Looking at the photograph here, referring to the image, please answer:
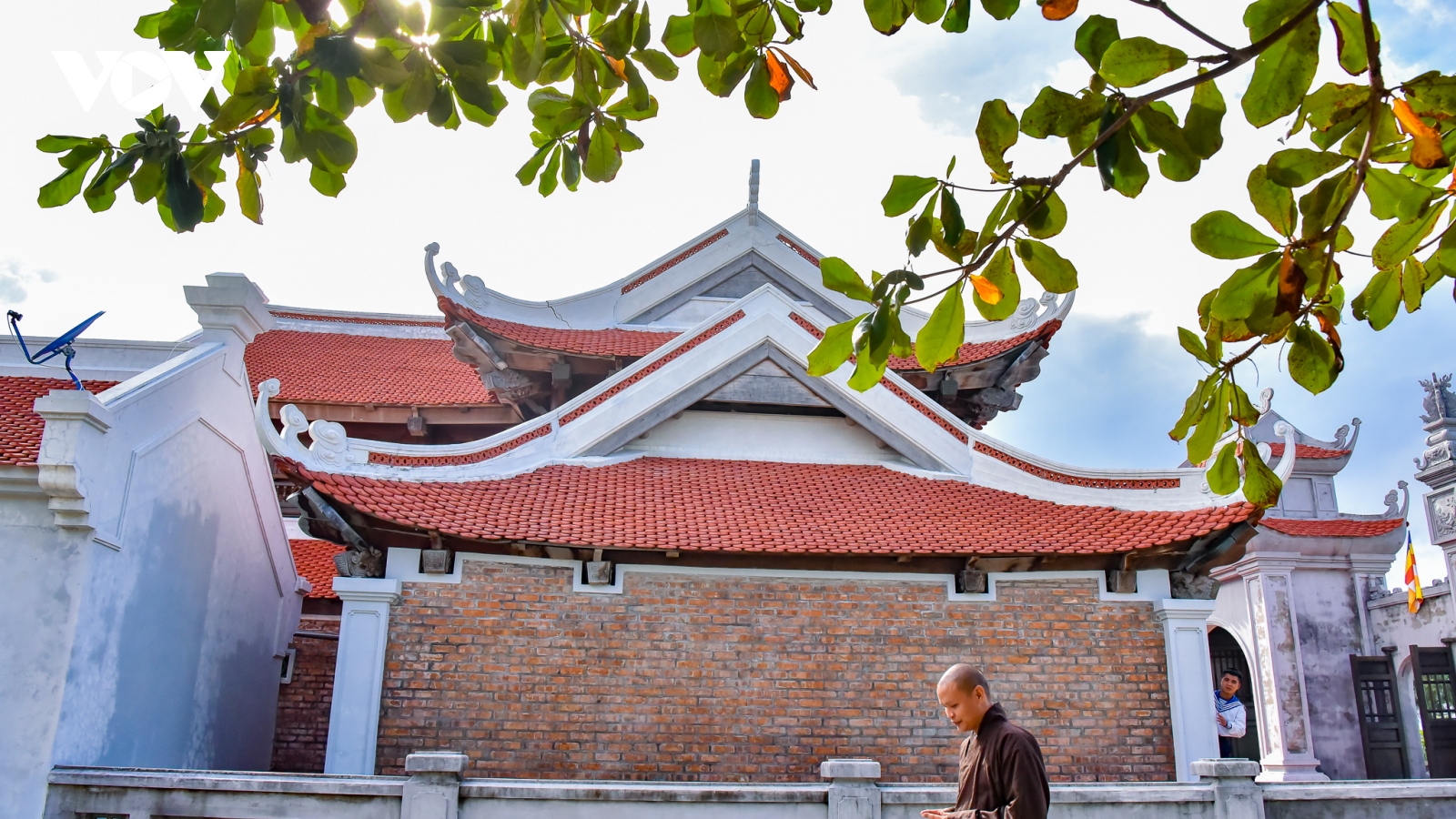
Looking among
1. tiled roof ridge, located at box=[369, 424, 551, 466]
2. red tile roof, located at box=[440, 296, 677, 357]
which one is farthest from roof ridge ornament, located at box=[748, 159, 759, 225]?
tiled roof ridge, located at box=[369, 424, 551, 466]

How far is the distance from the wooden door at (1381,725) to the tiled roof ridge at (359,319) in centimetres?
1492

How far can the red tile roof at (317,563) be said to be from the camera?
1112 cm

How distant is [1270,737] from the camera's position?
54.8 ft

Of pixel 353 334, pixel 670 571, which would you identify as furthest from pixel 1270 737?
pixel 353 334

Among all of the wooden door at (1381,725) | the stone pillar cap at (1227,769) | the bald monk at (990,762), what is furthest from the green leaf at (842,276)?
the wooden door at (1381,725)

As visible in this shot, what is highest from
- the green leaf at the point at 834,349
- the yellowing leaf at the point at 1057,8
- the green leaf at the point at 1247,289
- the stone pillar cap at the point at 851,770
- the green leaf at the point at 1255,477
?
the yellowing leaf at the point at 1057,8

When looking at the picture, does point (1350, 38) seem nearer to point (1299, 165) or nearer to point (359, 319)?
point (1299, 165)

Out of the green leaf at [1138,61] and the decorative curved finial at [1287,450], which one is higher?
the decorative curved finial at [1287,450]

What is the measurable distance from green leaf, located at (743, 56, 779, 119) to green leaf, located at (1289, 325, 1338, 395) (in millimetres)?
1538

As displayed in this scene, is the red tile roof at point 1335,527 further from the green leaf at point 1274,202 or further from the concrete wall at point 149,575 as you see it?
the green leaf at point 1274,202

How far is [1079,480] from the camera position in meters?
9.53

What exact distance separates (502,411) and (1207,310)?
1117 cm

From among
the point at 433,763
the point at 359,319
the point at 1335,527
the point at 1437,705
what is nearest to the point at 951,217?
the point at 433,763

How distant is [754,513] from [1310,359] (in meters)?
6.40
